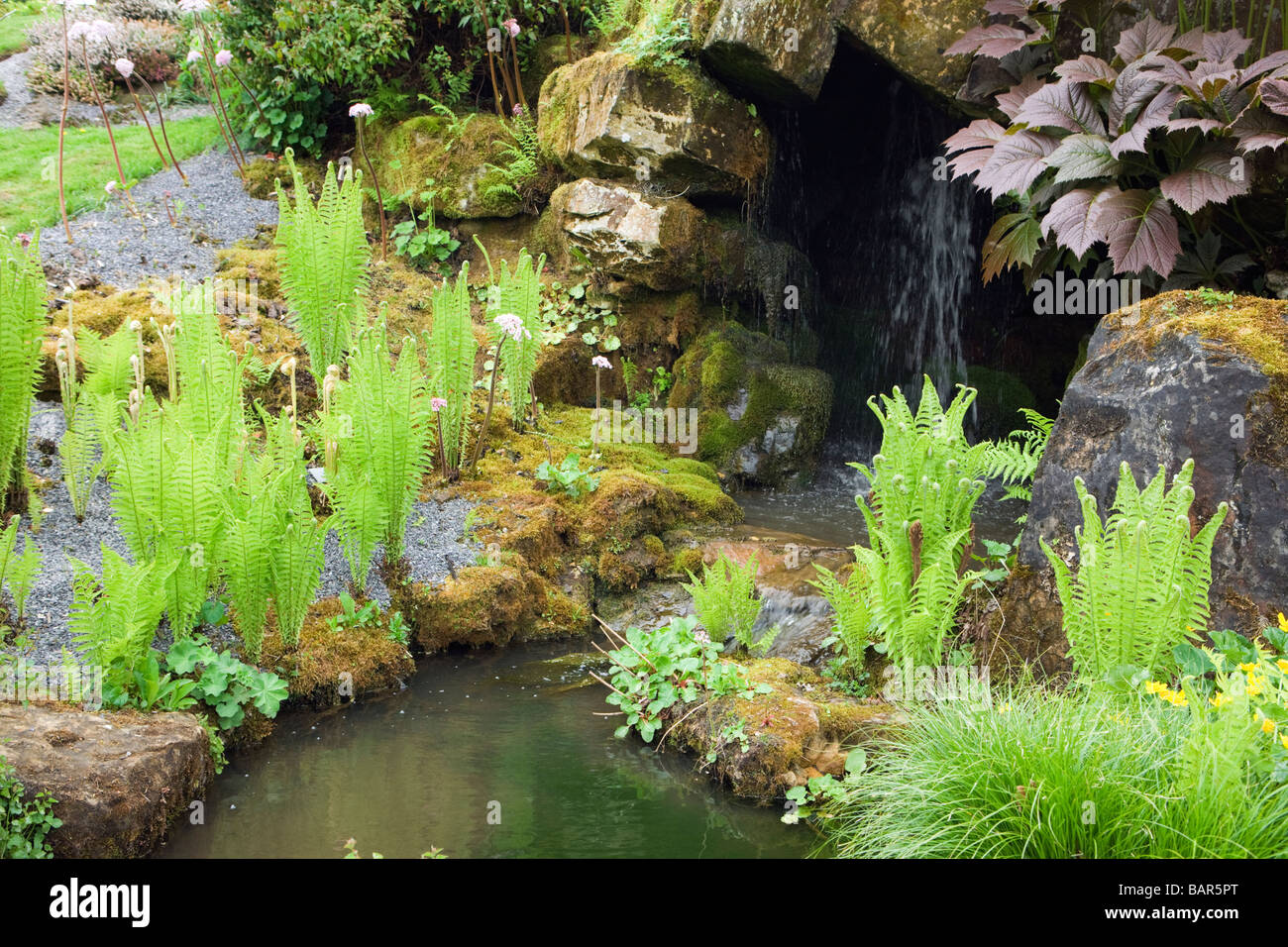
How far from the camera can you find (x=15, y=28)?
13.5m

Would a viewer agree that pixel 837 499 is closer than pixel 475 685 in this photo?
No

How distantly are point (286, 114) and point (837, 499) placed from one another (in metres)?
6.46

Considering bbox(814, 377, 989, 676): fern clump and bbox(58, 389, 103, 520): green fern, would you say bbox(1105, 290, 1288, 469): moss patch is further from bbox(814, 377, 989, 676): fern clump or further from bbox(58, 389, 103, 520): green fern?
bbox(58, 389, 103, 520): green fern

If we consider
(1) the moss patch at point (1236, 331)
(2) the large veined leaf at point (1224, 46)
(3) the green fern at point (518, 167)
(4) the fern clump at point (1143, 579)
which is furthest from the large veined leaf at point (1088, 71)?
(3) the green fern at point (518, 167)

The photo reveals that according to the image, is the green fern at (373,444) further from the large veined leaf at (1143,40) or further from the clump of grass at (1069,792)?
the large veined leaf at (1143,40)

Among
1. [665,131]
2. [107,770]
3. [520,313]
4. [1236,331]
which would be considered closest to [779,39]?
[665,131]

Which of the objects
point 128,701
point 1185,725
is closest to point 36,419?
point 128,701

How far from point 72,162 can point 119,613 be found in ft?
25.3

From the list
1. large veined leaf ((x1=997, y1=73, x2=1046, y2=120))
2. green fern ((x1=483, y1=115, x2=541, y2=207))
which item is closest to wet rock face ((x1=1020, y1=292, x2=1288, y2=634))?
large veined leaf ((x1=997, y1=73, x2=1046, y2=120))

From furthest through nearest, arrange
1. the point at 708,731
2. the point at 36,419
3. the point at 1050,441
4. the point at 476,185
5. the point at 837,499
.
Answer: the point at 476,185 < the point at 837,499 < the point at 36,419 < the point at 1050,441 < the point at 708,731

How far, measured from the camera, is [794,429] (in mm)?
7969

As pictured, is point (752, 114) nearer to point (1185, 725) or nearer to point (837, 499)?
point (837, 499)

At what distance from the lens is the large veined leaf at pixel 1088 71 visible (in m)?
5.20

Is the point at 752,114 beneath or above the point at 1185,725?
above
